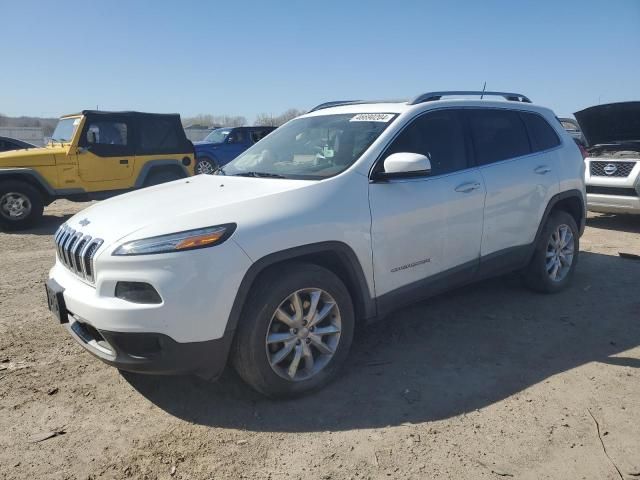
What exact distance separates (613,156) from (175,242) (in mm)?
8377

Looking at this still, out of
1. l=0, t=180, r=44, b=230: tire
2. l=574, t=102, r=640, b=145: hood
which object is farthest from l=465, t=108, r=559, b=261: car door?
l=0, t=180, r=44, b=230: tire

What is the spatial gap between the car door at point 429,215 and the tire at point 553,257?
1045 millimetres

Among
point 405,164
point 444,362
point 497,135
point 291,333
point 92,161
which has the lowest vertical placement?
point 444,362

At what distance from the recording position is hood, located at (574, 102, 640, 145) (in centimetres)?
827

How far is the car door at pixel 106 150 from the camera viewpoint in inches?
369

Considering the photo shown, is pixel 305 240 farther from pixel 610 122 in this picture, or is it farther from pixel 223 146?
pixel 223 146

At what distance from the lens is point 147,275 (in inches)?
105

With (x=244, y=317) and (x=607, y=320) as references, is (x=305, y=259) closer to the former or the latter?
(x=244, y=317)

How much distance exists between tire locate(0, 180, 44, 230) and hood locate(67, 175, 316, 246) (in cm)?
630

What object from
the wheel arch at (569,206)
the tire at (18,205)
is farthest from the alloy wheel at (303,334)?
the tire at (18,205)

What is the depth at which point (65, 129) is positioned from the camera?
9.75 meters

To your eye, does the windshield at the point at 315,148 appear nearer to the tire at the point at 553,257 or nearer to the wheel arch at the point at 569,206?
the wheel arch at the point at 569,206

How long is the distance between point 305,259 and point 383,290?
63 centimetres

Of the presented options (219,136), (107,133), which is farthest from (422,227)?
(219,136)
